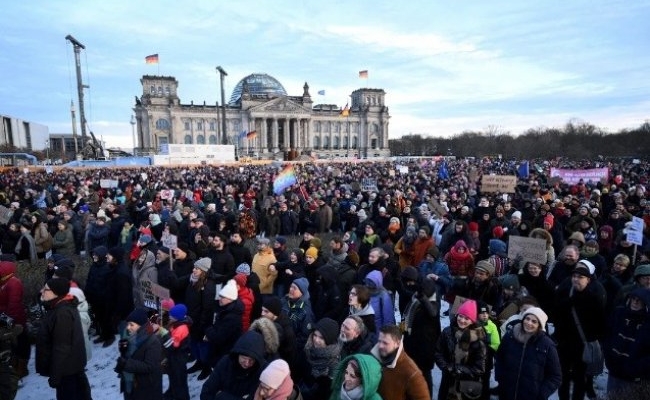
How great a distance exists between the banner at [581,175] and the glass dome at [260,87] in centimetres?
8892

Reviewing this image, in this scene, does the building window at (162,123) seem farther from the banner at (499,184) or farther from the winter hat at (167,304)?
the winter hat at (167,304)

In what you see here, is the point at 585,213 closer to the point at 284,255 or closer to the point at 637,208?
the point at 637,208

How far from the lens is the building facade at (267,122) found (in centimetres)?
8331

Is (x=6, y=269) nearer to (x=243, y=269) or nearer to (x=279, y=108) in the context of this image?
(x=243, y=269)

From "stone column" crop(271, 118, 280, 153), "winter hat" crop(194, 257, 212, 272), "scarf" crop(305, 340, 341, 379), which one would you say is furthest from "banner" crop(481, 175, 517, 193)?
"stone column" crop(271, 118, 280, 153)

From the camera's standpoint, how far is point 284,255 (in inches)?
287

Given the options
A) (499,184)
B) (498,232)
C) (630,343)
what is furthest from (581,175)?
(630,343)

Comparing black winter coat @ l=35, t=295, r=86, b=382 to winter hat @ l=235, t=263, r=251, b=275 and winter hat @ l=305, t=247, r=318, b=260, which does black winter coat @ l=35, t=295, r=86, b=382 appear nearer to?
winter hat @ l=235, t=263, r=251, b=275

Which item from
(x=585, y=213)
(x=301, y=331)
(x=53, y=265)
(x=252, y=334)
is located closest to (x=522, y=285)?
(x=301, y=331)

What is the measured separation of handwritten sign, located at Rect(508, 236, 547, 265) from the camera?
5937 millimetres

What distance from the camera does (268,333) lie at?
12.0 feet

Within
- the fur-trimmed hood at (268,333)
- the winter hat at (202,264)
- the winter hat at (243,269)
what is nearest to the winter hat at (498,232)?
the winter hat at (243,269)

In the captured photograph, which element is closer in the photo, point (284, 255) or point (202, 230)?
point (284, 255)

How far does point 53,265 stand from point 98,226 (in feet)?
10.4
